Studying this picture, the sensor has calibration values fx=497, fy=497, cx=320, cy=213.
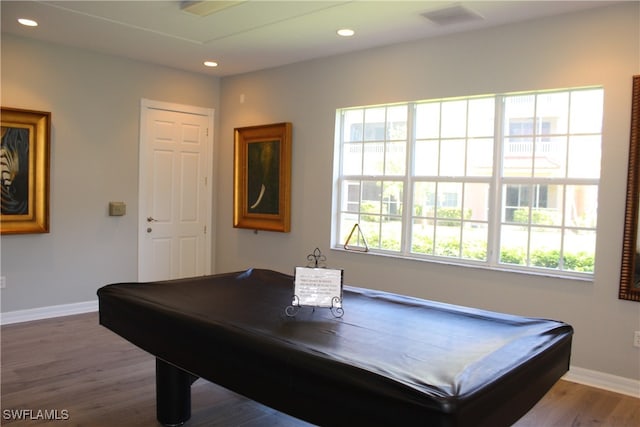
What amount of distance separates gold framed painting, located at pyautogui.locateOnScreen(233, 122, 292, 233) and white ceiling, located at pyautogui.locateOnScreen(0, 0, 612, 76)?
87 cm

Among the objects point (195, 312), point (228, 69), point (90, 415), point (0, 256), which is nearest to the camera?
point (195, 312)

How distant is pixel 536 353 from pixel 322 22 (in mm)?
3119

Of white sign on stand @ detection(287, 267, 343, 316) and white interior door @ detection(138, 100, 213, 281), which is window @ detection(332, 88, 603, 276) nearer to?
white interior door @ detection(138, 100, 213, 281)

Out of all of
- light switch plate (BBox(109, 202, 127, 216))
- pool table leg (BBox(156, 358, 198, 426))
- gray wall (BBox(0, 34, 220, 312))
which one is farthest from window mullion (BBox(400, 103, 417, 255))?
light switch plate (BBox(109, 202, 127, 216))

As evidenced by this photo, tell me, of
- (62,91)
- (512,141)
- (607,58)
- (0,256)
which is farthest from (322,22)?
(0,256)

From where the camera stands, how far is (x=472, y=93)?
13.4 feet

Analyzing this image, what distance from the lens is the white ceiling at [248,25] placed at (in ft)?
11.9

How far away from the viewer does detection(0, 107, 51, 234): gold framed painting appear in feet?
14.9

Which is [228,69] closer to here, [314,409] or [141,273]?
[141,273]

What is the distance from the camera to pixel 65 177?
4945mm

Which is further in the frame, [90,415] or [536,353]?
[90,415]

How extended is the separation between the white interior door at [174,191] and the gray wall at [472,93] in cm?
41

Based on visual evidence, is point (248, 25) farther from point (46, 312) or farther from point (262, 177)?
point (46, 312)
